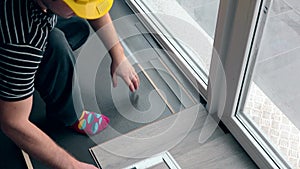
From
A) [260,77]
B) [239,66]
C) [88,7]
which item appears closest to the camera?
[88,7]

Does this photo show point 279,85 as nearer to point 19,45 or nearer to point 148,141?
point 148,141

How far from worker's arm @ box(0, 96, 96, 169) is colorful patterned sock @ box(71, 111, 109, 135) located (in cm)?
44

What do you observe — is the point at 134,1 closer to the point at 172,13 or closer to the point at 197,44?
the point at 172,13

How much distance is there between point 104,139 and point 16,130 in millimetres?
510

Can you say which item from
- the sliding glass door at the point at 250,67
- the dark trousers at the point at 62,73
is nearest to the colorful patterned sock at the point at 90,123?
the dark trousers at the point at 62,73

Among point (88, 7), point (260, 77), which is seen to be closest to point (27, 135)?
point (88, 7)

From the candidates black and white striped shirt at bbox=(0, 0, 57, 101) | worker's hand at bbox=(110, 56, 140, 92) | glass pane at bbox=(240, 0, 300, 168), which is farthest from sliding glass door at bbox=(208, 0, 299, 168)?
black and white striped shirt at bbox=(0, 0, 57, 101)

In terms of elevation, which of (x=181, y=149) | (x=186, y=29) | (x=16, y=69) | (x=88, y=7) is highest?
(x=88, y=7)

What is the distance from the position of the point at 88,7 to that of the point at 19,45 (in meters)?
0.18

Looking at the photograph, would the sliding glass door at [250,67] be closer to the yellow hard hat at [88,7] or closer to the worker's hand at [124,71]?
the worker's hand at [124,71]

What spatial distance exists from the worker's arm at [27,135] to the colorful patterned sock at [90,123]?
0.44 metres

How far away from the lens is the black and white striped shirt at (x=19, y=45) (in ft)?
3.34

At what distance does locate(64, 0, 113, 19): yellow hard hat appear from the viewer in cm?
97

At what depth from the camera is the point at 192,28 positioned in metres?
1.73
